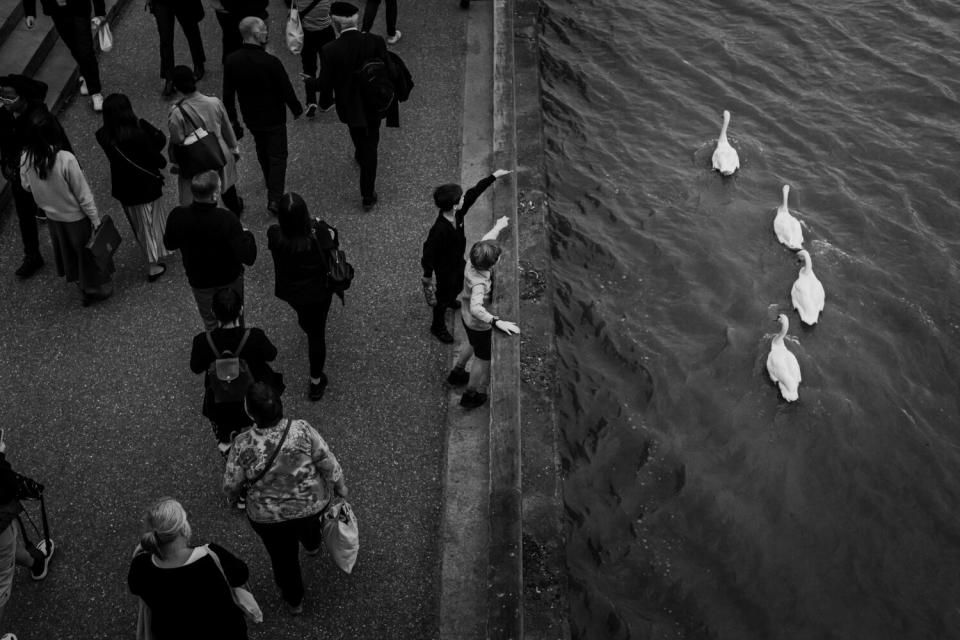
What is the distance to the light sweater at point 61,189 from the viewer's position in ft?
23.9

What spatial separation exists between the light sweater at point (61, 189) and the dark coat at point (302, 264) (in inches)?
75.6

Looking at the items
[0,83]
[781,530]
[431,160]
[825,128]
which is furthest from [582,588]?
[825,128]

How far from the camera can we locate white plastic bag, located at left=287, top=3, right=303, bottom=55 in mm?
10109

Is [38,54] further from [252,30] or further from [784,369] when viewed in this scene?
[784,369]

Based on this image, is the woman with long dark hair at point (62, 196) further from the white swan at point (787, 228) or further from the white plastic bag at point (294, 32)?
the white swan at point (787, 228)

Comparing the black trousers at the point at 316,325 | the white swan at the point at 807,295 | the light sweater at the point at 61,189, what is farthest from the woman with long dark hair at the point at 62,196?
the white swan at the point at 807,295

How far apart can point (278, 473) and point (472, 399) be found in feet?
7.61

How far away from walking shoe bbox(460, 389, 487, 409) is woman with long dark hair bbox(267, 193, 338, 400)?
3.83 feet

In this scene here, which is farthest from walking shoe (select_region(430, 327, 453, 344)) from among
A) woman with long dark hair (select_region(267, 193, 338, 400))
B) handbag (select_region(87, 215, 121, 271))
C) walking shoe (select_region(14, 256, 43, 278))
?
walking shoe (select_region(14, 256, 43, 278))

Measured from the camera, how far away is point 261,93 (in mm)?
8242

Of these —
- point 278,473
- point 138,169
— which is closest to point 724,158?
point 138,169

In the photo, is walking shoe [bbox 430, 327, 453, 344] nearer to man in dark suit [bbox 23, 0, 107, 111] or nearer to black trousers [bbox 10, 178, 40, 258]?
black trousers [bbox 10, 178, 40, 258]

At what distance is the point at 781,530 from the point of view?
761 cm

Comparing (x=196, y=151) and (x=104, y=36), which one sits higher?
(x=196, y=151)
